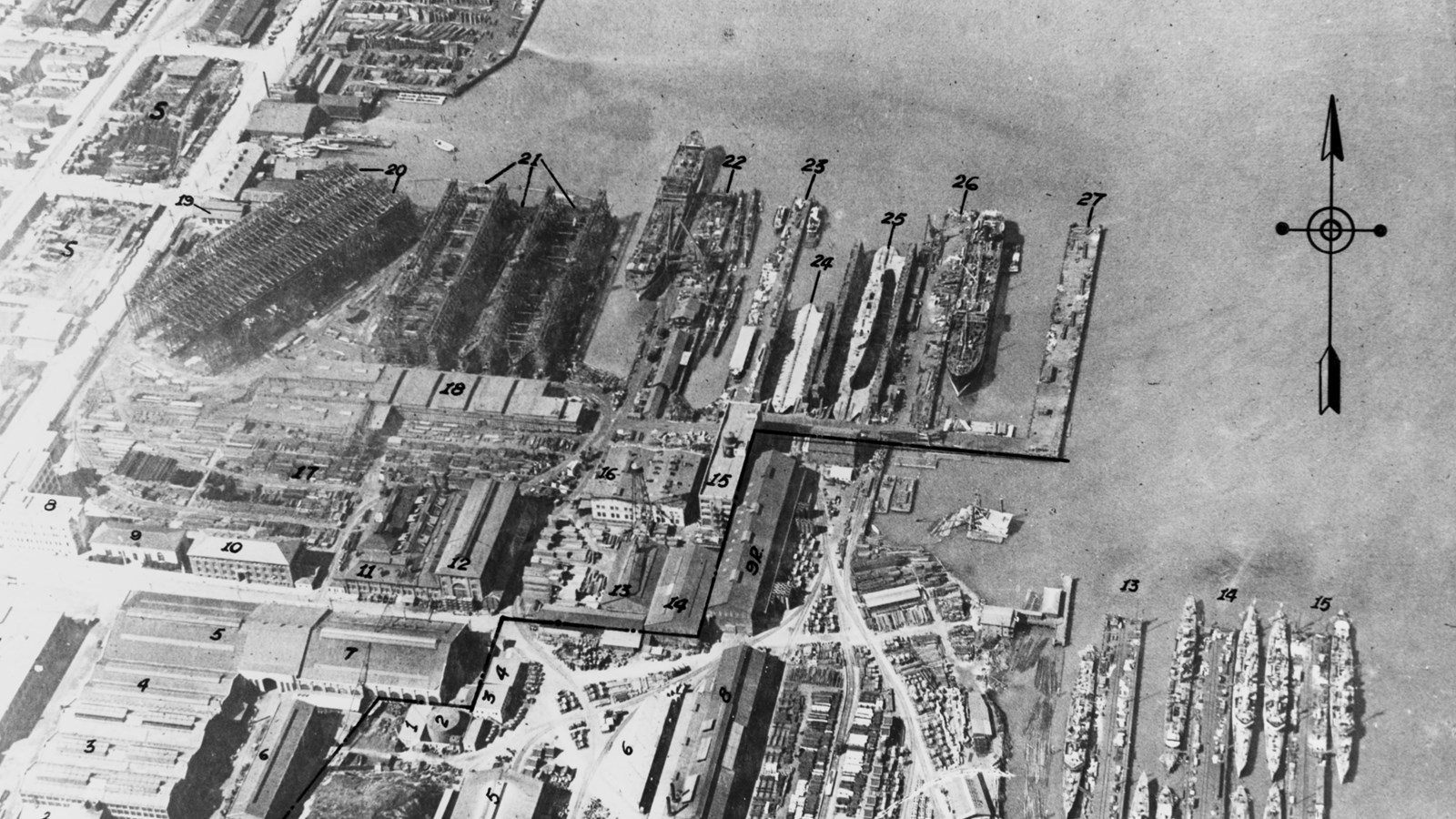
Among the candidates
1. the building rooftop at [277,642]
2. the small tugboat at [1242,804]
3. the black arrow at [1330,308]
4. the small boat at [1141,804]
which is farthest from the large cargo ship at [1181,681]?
the building rooftop at [277,642]

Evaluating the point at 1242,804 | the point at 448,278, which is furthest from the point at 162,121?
the point at 1242,804

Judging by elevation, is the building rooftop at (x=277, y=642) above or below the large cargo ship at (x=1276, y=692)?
below

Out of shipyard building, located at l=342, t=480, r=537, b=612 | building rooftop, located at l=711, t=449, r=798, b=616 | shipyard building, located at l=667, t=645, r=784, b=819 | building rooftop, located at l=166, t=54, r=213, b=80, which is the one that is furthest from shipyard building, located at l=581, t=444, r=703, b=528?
building rooftop, located at l=166, t=54, r=213, b=80

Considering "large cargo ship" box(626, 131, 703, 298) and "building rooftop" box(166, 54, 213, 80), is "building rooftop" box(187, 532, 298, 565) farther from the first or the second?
"building rooftop" box(166, 54, 213, 80)

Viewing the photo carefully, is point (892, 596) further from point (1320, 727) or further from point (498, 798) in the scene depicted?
point (498, 798)

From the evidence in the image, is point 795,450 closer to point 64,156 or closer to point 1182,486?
point 1182,486

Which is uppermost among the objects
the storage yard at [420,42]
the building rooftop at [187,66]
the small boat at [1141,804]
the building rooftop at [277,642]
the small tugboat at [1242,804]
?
the storage yard at [420,42]

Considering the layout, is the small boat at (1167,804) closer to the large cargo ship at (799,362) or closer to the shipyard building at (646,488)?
the shipyard building at (646,488)
